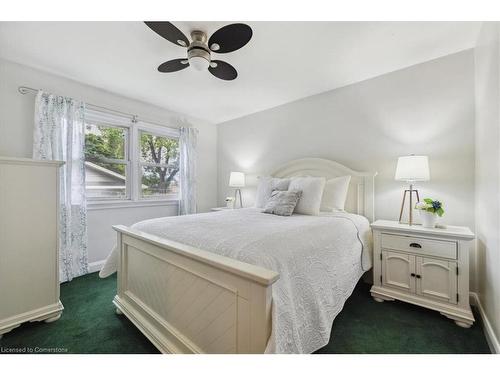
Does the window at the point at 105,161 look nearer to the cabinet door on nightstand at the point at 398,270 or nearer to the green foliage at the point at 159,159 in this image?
the green foliage at the point at 159,159

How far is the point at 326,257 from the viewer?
4.55 feet

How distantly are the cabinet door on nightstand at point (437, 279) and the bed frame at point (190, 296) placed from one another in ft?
5.39

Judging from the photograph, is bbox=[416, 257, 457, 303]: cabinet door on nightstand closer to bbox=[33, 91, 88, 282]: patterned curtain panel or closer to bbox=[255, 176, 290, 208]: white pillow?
bbox=[255, 176, 290, 208]: white pillow

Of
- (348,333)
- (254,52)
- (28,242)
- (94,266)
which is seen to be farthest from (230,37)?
(94,266)

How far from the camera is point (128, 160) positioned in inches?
125

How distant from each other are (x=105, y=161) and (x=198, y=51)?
2168 millimetres

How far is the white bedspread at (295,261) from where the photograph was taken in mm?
983

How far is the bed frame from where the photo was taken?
89cm

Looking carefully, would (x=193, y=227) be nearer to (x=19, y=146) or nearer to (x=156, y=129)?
(x=19, y=146)

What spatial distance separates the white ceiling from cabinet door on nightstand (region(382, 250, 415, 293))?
6.15ft

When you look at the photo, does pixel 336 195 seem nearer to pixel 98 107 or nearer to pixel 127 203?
pixel 127 203

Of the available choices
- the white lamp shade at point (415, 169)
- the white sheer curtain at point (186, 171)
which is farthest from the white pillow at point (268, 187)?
the white sheer curtain at point (186, 171)

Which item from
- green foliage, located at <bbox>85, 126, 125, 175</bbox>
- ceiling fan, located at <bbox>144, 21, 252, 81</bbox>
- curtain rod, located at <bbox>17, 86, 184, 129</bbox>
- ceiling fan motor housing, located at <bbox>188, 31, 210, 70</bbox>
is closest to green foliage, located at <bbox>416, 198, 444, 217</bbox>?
ceiling fan, located at <bbox>144, 21, 252, 81</bbox>
